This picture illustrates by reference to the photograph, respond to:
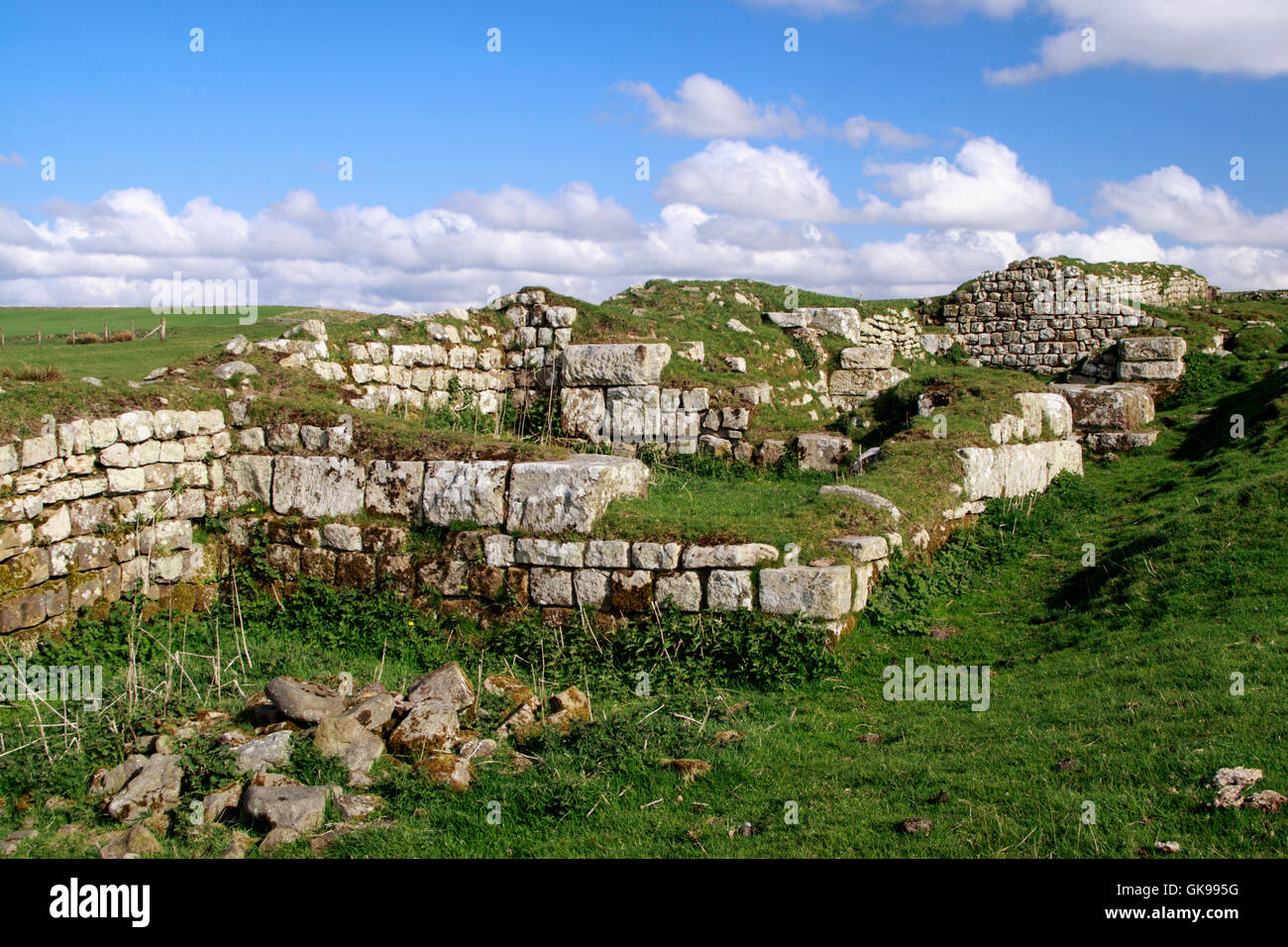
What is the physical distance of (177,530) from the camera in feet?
32.8

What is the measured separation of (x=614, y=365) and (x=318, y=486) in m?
6.03

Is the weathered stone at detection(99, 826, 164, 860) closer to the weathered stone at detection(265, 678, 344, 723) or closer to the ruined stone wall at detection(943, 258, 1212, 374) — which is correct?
the weathered stone at detection(265, 678, 344, 723)

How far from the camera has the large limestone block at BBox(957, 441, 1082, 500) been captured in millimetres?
12008

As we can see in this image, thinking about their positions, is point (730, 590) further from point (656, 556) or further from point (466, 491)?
point (466, 491)

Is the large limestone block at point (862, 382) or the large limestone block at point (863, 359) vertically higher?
the large limestone block at point (863, 359)

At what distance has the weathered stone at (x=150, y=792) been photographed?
5.93m

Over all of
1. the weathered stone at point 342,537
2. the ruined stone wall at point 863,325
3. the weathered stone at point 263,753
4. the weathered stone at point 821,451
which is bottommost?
the weathered stone at point 263,753

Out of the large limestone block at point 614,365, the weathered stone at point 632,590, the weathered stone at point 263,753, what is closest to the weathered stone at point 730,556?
the weathered stone at point 632,590

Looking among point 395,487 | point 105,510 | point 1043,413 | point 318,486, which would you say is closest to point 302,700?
point 395,487

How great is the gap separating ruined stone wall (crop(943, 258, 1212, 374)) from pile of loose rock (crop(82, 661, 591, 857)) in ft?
61.4

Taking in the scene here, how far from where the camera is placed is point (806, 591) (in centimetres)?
851

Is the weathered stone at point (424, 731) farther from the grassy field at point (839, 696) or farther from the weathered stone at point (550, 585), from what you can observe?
the weathered stone at point (550, 585)

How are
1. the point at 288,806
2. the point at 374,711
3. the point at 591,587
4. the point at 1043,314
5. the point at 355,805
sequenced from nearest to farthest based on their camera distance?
the point at 288,806 < the point at 355,805 < the point at 374,711 < the point at 591,587 < the point at 1043,314

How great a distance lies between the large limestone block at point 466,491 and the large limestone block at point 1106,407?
37.5 feet
